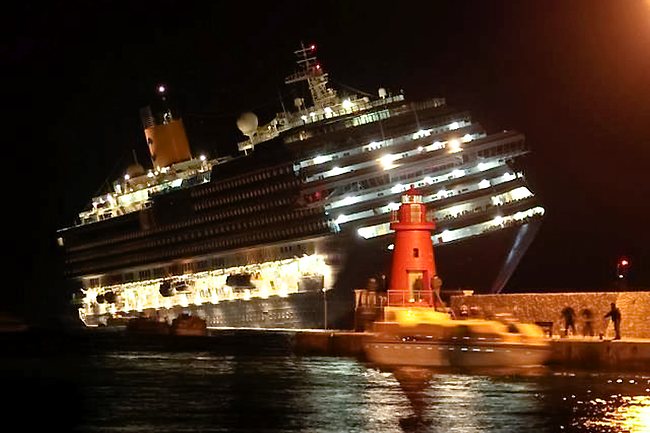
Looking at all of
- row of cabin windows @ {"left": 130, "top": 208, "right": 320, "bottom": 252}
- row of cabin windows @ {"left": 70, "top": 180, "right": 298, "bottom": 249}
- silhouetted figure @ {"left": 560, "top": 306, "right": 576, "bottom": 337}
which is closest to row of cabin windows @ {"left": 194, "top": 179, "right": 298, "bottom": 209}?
row of cabin windows @ {"left": 70, "top": 180, "right": 298, "bottom": 249}

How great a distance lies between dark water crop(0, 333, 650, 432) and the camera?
935 inches

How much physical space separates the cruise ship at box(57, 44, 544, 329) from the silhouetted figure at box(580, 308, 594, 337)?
2363cm

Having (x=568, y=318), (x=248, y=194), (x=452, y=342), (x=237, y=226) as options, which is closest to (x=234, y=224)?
(x=237, y=226)

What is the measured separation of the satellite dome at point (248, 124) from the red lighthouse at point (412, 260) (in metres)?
38.7

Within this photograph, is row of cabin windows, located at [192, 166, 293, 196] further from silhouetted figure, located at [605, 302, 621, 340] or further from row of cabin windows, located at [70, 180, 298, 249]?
silhouetted figure, located at [605, 302, 621, 340]

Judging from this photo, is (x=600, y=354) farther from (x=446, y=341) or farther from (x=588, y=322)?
(x=446, y=341)

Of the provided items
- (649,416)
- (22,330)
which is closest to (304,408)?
(649,416)

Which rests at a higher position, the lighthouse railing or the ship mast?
the ship mast

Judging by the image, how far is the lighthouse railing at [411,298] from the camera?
39.2 metres

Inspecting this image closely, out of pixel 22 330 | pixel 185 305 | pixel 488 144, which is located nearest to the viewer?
pixel 488 144

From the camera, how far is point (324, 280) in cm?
6431

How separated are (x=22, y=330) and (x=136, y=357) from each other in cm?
4269

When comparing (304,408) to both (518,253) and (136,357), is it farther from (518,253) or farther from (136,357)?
(518,253)


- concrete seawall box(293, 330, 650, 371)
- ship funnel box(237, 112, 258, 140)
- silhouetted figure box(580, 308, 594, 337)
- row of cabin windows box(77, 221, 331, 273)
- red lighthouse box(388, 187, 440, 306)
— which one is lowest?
concrete seawall box(293, 330, 650, 371)
